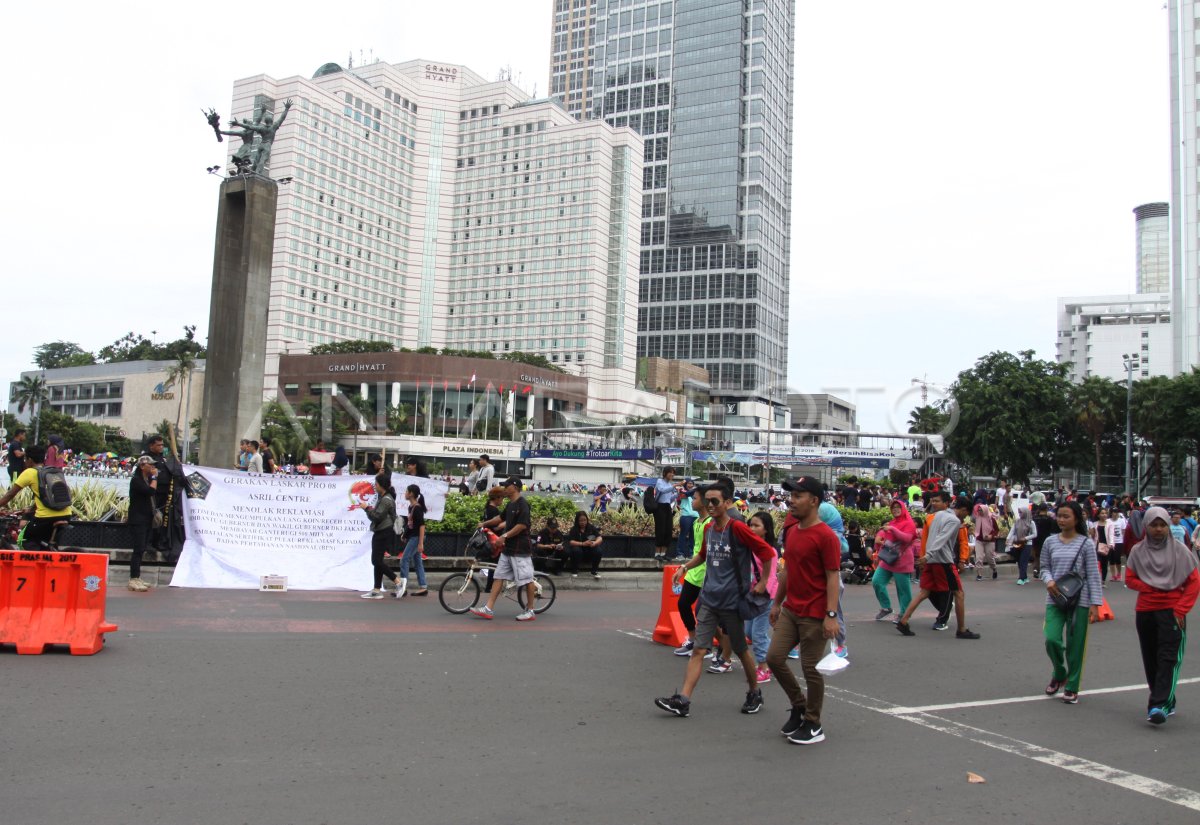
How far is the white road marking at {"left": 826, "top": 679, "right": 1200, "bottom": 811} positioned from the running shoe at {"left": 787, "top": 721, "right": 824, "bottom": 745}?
1075 millimetres

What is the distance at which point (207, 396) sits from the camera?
73.1ft

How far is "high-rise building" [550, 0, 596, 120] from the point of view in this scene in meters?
170

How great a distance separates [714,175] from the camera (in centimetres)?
15450

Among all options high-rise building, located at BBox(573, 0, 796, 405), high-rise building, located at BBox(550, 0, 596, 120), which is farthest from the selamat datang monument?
high-rise building, located at BBox(550, 0, 596, 120)

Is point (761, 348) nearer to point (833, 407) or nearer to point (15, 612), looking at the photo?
point (833, 407)

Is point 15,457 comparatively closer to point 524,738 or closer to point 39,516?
point 39,516

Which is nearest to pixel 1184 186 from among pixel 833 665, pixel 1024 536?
pixel 1024 536

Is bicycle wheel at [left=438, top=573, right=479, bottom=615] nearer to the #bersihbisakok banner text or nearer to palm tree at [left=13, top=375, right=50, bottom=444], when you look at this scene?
the #bersihbisakok banner text

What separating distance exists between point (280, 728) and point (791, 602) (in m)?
3.48

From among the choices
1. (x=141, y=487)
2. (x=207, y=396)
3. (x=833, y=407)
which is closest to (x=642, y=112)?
(x=833, y=407)

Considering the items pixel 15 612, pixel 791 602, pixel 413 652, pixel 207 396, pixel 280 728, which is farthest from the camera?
pixel 207 396

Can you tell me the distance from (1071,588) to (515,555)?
5766 mm

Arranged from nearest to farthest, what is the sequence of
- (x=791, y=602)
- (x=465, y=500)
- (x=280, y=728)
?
(x=280, y=728) → (x=791, y=602) → (x=465, y=500)

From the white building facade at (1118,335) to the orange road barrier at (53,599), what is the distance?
157 metres
